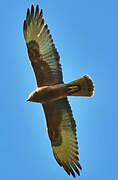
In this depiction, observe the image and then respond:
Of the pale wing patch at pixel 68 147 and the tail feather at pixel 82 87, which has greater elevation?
the tail feather at pixel 82 87

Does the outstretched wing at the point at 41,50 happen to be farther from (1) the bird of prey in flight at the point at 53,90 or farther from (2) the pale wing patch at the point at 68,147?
(2) the pale wing patch at the point at 68,147

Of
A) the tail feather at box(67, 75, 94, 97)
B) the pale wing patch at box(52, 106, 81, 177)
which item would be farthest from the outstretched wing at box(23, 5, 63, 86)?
the pale wing patch at box(52, 106, 81, 177)

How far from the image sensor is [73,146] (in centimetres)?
1205

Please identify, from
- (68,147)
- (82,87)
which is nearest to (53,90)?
(82,87)

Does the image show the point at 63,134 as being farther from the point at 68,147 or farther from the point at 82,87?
the point at 82,87

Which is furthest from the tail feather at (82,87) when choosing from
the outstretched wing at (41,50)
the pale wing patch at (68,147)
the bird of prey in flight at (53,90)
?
the pale wing patch at (68,147)

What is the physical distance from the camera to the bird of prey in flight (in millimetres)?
11375

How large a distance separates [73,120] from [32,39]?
2233mm

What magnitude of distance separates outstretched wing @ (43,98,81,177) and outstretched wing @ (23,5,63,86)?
0.66 metres

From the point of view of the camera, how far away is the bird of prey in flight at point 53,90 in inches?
448

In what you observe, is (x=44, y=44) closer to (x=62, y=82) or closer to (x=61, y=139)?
(x=62, y=82)

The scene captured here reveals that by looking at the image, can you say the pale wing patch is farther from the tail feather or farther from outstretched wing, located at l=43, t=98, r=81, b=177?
the tail feather

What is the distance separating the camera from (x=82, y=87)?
37.2 feet

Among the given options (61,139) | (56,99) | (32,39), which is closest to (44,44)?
(32,39)
